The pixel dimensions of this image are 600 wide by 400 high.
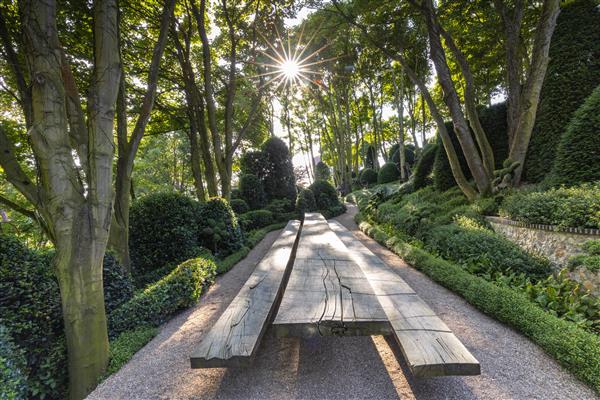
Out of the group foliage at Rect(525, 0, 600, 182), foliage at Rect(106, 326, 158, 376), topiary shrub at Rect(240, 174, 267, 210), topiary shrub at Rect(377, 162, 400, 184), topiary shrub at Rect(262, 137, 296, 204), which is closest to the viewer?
foliage at Rect(106, 326, 158, 376)

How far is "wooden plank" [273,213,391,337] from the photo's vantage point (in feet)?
5.28

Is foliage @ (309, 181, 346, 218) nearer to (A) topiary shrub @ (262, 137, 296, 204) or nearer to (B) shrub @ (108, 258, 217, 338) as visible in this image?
(A) topiary shrub @ (262, 137, 296, 204)

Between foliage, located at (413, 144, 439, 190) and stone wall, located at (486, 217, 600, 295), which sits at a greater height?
foliage, located at (413, 144, 439, 190)

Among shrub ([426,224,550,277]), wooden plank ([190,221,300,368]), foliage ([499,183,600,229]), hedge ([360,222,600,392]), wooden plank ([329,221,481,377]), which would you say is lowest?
hedge ([360,222,600,392])

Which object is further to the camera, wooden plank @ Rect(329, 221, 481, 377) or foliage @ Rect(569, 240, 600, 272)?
foliage @ Rect(569, 240, 600, 272)

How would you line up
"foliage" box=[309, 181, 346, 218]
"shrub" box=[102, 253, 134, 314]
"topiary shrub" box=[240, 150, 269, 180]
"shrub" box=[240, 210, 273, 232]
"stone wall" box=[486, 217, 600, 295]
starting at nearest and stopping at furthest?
1. "stone wall" box=[486, 217, 600, 295]
2. "shrub" box=[102, 253, 134, 314]
3. "shrub" box=[240, 210, 273, 232]
4. "foliage" box=[309, 181, 346, 218]
5. "topiary shrub" box=[240, 150, 269, 180]

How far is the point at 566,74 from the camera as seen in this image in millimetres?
5770

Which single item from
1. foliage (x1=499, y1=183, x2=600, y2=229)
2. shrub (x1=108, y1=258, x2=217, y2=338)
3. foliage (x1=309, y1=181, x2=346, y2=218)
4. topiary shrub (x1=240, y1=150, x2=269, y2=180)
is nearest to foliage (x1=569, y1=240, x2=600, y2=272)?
foliage (x1=499, y1=183, x2=600, y2=229)

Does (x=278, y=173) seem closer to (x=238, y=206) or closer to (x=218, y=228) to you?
(x=238, y=206)

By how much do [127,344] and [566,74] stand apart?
10226 millimetres

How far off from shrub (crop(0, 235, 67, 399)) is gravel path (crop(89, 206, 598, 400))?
567 mm

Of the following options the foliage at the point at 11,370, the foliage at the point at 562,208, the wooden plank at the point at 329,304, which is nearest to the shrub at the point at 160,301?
the foliage at the point at 11,370

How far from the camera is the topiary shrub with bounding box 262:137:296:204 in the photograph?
12.4 m

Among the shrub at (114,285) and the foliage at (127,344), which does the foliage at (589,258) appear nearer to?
the foliage at (127,344)
